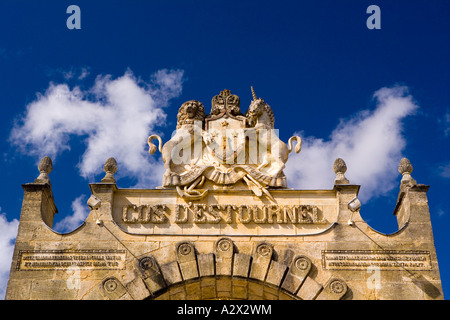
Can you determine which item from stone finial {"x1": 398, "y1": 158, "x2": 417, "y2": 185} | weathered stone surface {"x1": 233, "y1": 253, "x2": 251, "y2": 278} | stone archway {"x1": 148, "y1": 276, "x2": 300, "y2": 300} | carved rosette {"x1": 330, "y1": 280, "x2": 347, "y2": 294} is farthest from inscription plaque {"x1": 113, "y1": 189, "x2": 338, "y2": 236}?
stone finial {"x1": 398, "y1": 158, "x2": 417, "y2": 185}

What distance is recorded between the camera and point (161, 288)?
13391mm

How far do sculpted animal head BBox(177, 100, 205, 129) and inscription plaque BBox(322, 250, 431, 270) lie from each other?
14.7 feet

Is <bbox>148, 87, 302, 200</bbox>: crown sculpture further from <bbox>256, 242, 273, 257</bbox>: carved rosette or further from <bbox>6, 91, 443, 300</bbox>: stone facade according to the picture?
<bbox>256, 242, 273, 257</bbox>: carved rosette

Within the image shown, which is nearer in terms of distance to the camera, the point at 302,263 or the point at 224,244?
the point at 302,263

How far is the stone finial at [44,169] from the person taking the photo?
14672 millimetres

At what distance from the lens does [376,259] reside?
1364 cm

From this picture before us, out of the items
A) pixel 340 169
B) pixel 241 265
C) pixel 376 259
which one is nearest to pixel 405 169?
pixel 340 169

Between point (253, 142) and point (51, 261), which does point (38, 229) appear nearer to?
point (51, 261)

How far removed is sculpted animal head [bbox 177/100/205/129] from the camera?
51.7ft

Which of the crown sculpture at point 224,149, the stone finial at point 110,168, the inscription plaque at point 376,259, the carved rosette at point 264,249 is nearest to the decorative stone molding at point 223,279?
the carved rosette at point 264,249

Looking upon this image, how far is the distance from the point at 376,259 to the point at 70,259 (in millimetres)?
6254

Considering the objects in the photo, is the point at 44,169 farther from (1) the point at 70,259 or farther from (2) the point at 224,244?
(2) the point at 224,244
